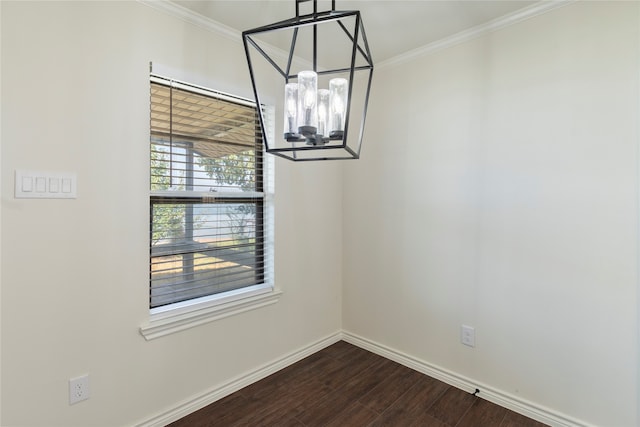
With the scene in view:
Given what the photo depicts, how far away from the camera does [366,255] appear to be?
8.93ft

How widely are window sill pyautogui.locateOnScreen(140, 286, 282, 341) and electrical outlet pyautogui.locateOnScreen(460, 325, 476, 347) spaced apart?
4.29 feet

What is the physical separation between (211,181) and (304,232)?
852 mm

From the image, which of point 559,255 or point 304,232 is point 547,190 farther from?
point 304,232

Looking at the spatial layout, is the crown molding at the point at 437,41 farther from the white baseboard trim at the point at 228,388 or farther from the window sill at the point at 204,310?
the white baseboard trim at the point at 228,388

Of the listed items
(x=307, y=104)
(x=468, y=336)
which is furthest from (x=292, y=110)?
(x=468, y=336)

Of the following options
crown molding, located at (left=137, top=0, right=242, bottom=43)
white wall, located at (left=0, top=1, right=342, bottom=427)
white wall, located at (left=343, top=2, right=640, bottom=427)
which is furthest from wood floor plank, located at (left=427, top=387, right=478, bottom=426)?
crown molding, located at (left=137, top=0, right=242, bottom=43)

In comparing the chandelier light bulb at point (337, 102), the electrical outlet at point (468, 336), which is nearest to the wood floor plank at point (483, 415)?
the electrical outlet at point (468, 336)

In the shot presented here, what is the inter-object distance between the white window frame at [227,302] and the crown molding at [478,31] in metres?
1.08

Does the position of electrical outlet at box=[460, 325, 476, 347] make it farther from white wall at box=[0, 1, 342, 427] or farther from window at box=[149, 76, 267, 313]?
white wall at box=[0, 1, 342, 427]

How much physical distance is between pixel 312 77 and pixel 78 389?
5.84 ft

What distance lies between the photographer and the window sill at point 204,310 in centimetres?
177

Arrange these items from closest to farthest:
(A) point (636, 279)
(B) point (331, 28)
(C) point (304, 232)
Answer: (A) point (636, 279) → (B) point (331, 28) → (C) point (304, 232)

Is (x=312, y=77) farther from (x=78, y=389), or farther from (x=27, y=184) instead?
(x=78, y=389)

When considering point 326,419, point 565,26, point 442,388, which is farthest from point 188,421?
point 565,26
